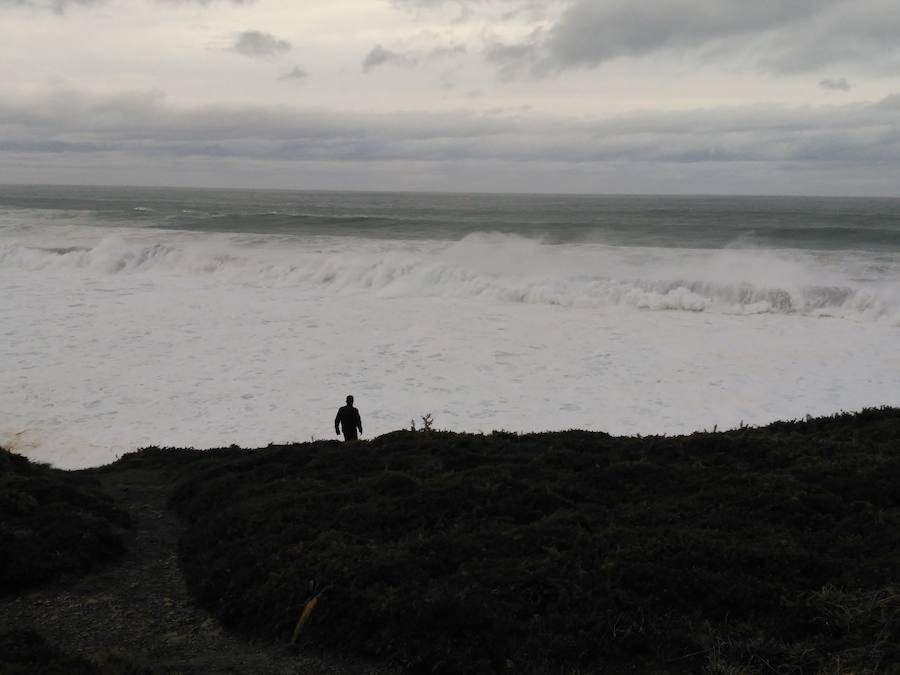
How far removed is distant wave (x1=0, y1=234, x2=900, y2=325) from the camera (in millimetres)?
31766

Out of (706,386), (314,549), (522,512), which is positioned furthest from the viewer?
(706,386)

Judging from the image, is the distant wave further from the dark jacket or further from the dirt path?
the dirt path

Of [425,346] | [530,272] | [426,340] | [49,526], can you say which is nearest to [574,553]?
[49,526]

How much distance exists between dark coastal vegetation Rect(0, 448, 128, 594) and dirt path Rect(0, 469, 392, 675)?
0.74 ft

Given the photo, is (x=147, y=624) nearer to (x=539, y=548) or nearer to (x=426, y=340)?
(x=539, y=548)

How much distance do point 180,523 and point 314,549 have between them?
3454mm

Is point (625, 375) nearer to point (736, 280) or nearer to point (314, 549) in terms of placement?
point (314, 549)

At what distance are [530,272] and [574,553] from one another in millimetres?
34397

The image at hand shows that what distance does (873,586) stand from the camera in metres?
6.87

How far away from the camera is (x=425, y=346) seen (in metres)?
23.7

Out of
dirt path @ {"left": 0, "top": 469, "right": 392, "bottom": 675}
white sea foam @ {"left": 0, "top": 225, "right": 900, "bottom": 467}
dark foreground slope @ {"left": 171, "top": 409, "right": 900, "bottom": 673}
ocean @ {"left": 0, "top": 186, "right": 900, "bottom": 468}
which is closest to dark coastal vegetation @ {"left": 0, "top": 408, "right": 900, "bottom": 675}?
dark foreground slope @ {"left": 171, "top": 409, "right": 900, "bottom": 673}

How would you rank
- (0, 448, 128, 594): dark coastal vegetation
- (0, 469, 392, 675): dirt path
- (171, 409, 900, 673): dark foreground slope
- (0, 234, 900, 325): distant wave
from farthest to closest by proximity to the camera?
(0, 234, 900, 325): distant wave
(0, 448, 128, 594): dark coastal vegetation
(0, 469, 392, 675): dirt path
(171, 409, 900, 673): dark foreground slope

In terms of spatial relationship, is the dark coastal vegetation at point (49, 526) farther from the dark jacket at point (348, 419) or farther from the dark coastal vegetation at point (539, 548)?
the dark jacket at point (348, 419)

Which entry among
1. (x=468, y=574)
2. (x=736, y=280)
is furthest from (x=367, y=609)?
(x=736, y=280)
